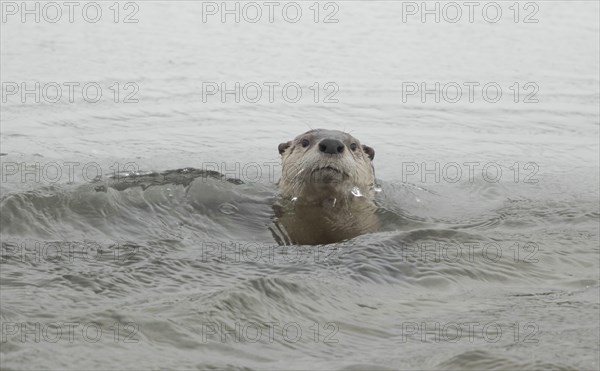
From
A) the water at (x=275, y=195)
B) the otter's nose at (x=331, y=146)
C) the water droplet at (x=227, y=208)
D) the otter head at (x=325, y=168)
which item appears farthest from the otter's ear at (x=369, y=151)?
the water droplet at (x=227, y=208)

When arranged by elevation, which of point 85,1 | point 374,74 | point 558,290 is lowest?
point 558,290

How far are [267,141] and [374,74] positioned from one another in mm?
2152

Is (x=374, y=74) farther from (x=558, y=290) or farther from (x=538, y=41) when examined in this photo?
(x=558, y=290)

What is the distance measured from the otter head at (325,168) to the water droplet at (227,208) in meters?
0.39

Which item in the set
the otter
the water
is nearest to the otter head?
the otter

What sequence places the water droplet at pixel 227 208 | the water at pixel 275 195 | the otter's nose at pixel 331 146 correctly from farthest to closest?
the water droplet at pixel 227 208 → the otter's nose at pixel 331 146 → the water at pixel 275 195

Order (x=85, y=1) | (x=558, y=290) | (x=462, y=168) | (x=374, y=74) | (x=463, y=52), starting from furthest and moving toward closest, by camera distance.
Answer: (x=85, y=1) < (x=463, y=52) < (x=374, y=74) < (x=462, y=168) < (x=558, y=290)

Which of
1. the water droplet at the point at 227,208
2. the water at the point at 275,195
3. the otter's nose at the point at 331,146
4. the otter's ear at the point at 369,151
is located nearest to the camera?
the water at the point at 275,195

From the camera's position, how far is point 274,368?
3.85 meters

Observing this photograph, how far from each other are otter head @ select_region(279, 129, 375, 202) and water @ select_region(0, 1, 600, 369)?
0.31 m

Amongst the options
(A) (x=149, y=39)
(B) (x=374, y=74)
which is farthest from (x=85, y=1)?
(B) (x=374, y=74)

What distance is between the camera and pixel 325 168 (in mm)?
6293

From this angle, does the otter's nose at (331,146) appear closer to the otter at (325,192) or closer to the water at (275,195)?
the otter at (325,192)

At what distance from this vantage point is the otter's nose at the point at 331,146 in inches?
245
